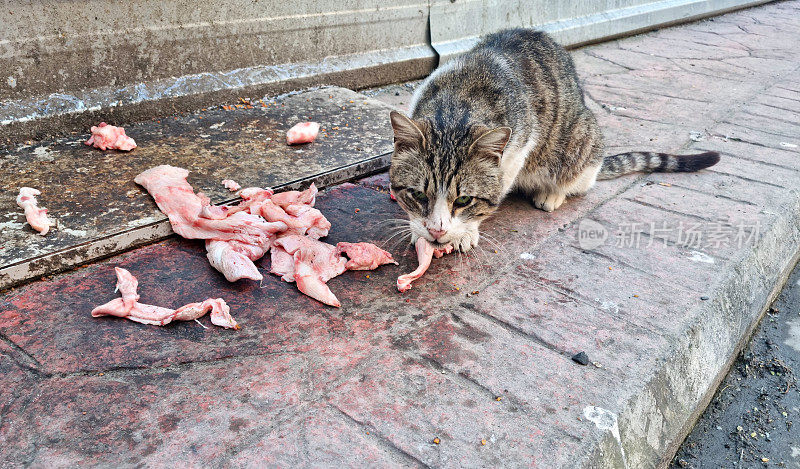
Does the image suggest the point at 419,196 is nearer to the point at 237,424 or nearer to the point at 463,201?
the point at 463,201

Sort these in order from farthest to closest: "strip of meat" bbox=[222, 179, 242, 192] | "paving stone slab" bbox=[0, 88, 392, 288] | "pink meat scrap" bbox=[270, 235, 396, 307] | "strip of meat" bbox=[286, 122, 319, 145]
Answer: "strip of meat" bbox=[286, 122, 319, 145] < "strip of meat" bbox=[222, 179, 242, 192] < "paving stone slab" bbox=[0, 88, 392, 288] < "pink meat scrap" bbox=[270, 235, 396, 307]

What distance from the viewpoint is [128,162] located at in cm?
316

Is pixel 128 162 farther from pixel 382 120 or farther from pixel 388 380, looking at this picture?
pixel 388 380

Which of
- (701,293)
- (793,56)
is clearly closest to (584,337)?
(701,293)

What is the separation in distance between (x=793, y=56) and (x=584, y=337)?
5952 mm

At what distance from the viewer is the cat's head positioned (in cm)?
259

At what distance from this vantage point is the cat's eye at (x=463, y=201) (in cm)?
266

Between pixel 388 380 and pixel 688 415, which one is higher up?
pixel 388 380

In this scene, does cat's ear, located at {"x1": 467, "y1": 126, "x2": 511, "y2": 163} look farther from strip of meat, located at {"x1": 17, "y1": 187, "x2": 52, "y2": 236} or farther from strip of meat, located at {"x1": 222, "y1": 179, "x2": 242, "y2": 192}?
strip of meat, located at {"x1": 17, "y1": 187, "x2": 52, "y2": 236}

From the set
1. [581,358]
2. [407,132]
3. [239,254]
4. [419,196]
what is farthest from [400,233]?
[581,358]

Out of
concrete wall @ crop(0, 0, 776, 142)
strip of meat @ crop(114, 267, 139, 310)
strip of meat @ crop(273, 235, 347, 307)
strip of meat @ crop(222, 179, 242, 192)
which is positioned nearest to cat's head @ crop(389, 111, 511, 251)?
strip of meat @ crop(273, 235, 347, 307)

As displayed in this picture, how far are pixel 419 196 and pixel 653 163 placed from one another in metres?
1.68

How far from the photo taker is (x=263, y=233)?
2686 millimetres

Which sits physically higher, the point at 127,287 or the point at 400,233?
the point at 127,287
